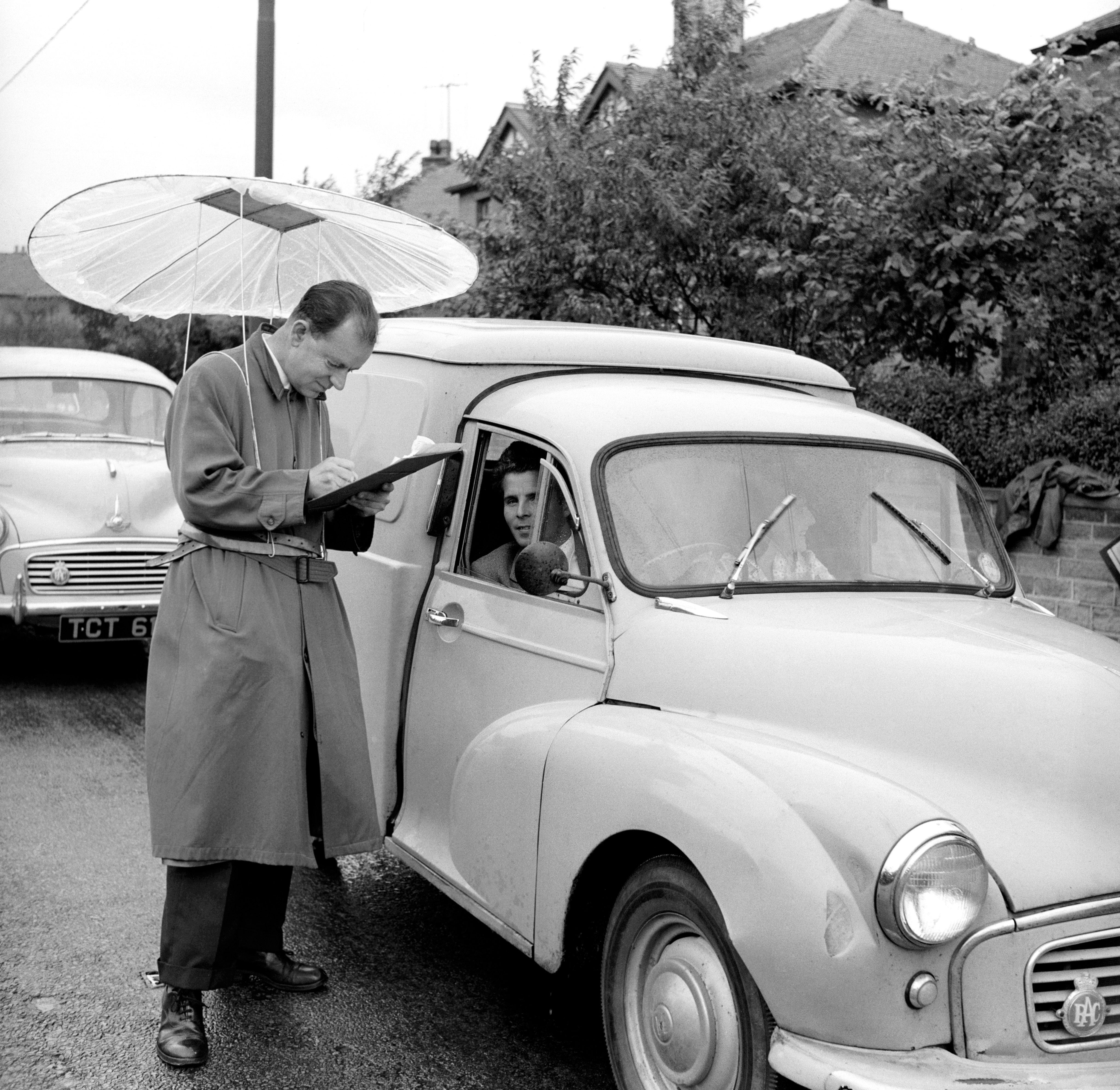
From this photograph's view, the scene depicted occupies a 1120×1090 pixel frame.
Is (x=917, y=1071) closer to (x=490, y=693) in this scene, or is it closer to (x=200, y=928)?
(x=490, y=693)

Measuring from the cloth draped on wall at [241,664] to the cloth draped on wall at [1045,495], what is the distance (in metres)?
6.51

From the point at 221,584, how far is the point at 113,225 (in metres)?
1.25

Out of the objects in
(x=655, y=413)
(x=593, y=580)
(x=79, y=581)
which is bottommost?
(x=79, y=581)

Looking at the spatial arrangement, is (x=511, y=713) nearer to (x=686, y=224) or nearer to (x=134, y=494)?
(x=134, y=494)

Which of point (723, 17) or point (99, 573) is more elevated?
point (723, 17)

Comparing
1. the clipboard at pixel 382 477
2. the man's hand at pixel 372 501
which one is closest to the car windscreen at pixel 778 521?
the clipboard at pixel 382 477

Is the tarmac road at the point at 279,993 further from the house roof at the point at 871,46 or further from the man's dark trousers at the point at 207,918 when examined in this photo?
the house roof at the point at 871,46

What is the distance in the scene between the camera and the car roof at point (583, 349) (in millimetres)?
4312

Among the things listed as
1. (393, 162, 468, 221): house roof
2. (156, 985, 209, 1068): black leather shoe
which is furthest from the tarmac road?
(393, 162, 468, 221): house roof

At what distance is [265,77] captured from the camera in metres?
11.6

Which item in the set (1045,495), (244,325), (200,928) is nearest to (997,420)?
(1045,495)

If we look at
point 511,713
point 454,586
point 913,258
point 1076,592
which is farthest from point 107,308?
point 1076,592

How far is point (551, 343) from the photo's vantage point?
4379mm

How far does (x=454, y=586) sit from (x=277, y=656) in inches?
29.9
